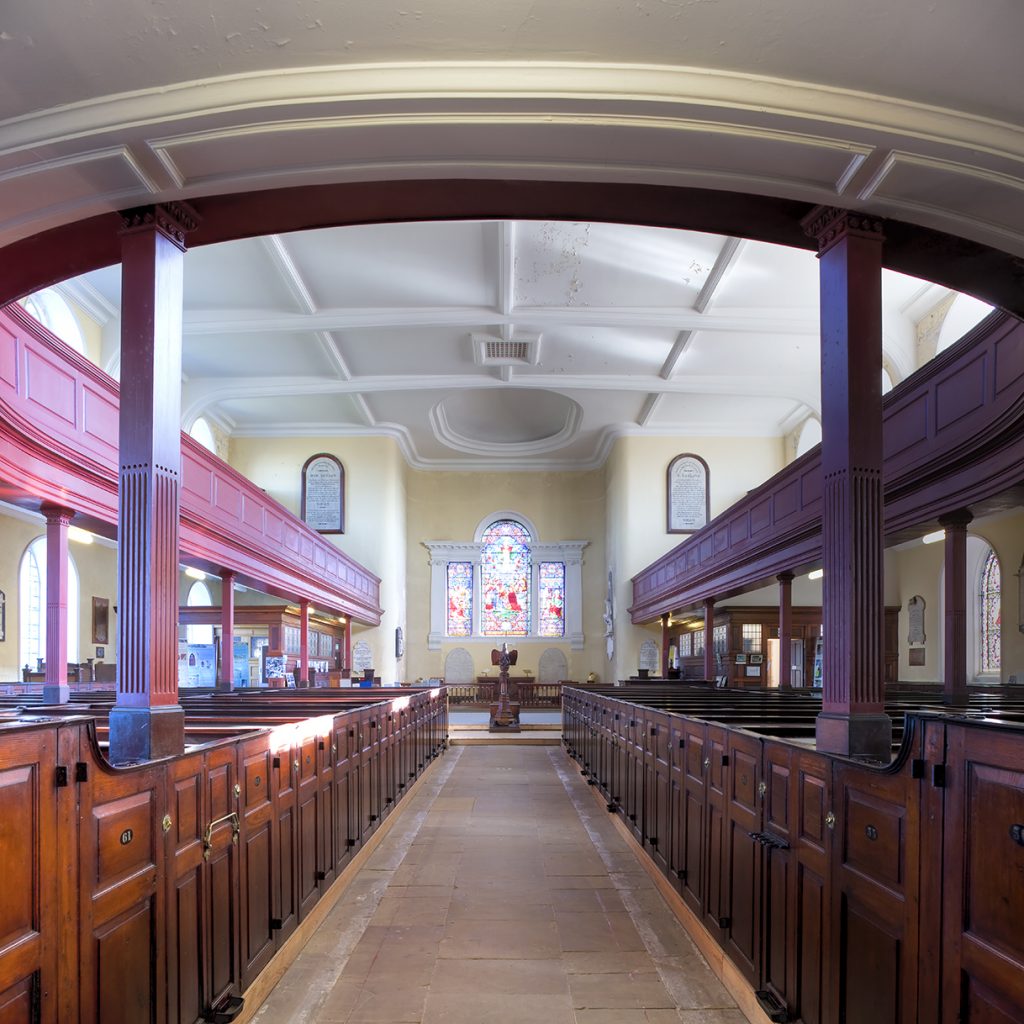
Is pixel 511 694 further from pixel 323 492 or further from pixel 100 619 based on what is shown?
pixel 100 619

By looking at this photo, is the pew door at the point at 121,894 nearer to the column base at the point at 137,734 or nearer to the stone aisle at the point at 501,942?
the column base at the point at 137,734

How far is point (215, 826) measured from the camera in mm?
3588

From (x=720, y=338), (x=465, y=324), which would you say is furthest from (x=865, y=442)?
(x=720, y=338)

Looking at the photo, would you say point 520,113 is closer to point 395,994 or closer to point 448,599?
point 395,994

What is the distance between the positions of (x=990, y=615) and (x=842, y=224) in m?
12.9

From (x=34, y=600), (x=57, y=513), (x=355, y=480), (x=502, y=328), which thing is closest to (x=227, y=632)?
(x=34, y=600)

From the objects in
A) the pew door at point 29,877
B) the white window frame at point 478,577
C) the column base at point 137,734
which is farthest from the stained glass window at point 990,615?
the pew door at point 29,877

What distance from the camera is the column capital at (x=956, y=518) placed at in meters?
8.12

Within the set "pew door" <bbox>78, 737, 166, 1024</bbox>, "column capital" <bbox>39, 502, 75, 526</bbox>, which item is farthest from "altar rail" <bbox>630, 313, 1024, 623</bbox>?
"column capital" <bbox>39, 502, 75, 526</bbox>

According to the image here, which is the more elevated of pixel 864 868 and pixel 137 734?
pixel 137 734

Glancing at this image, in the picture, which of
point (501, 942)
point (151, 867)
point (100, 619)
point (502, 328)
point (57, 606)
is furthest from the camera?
point (100, 619)

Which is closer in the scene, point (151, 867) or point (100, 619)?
point (151, 867)

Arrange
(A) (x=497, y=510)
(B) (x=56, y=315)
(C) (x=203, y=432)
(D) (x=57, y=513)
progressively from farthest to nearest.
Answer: (A) (x=497, y=510)
(C) (x=203, y=432)
(B) (x=56, y=315)
(D) (x=57, y=513)

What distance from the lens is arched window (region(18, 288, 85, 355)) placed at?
12719 mm
